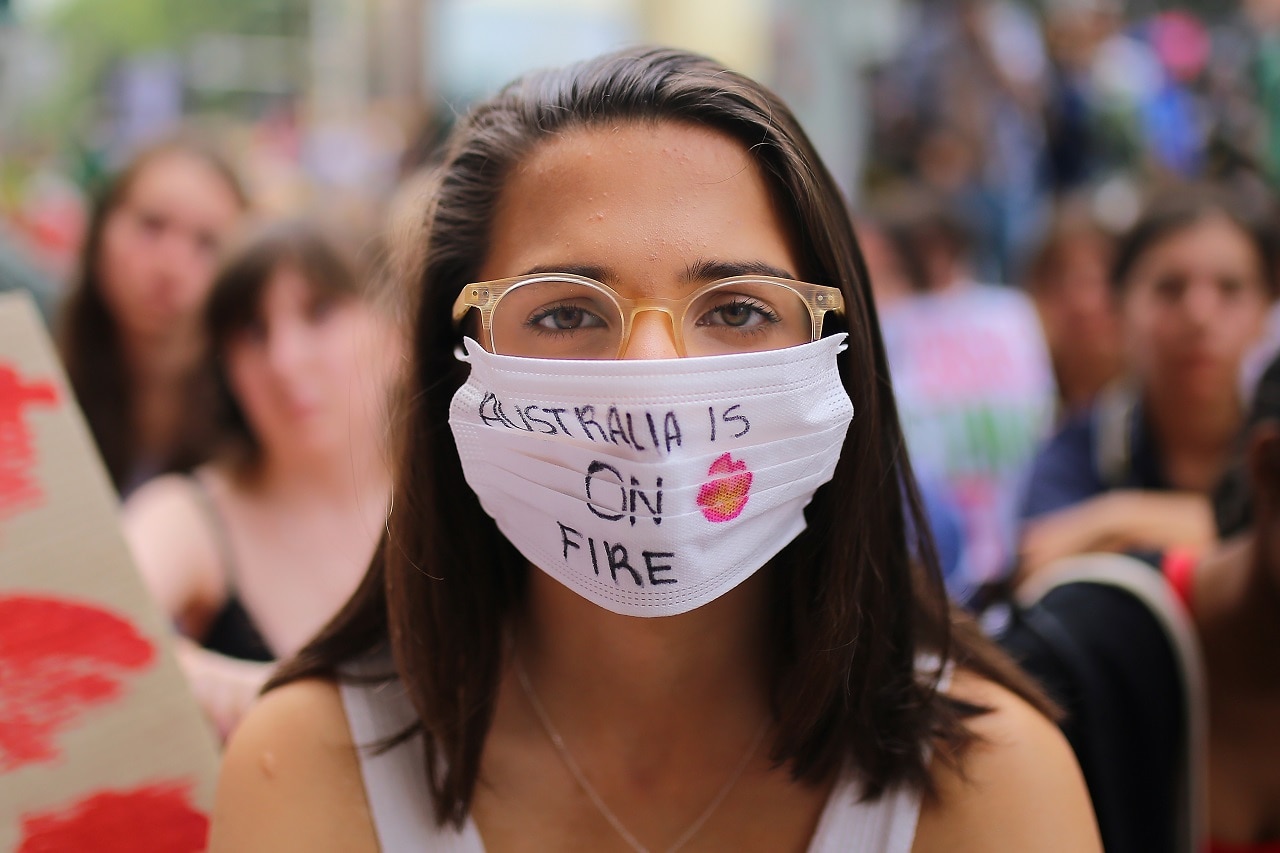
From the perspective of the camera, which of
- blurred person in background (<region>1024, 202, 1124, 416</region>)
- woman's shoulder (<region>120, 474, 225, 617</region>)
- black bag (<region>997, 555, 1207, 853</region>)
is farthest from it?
blurred person in background (<region>1024, 202, 1124, 416</region>)

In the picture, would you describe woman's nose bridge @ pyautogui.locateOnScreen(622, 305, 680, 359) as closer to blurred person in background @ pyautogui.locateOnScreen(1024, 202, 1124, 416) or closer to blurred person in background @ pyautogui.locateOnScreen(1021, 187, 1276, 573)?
blurred person in background @ pyautogui.locateOnScreen(1021, 187, 1276, 573)

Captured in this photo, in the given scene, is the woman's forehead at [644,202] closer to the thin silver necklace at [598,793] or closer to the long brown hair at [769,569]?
the long brown hair at [769,569]

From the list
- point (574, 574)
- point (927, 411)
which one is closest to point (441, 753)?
point (574, 574)

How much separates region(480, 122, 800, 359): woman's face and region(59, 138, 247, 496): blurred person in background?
115 inches

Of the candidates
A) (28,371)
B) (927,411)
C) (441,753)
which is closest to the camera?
(441,753)

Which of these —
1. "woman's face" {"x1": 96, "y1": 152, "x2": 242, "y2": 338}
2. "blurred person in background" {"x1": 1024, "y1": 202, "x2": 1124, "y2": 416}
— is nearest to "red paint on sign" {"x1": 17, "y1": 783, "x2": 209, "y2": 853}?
"woman's face" {"x1": 96, "y1": 152, "x2": 242, "y2": 338}

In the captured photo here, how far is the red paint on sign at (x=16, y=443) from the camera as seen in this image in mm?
1860

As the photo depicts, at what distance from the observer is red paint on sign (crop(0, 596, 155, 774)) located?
1779 mm

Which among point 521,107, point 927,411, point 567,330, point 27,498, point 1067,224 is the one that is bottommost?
point 927,411

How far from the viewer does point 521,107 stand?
185 centimetres

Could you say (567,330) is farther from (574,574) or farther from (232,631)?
(232,631)

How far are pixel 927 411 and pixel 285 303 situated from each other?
2469mm

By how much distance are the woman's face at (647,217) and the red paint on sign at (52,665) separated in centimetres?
82

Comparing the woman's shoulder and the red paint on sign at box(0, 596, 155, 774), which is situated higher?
the red paint on sign at box(0, 596, 155, 774)
